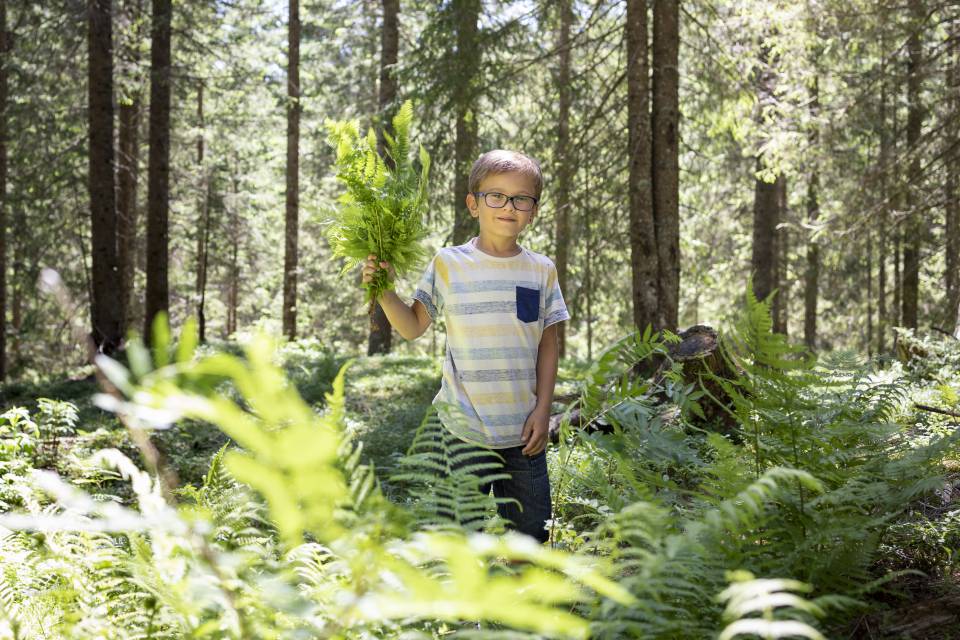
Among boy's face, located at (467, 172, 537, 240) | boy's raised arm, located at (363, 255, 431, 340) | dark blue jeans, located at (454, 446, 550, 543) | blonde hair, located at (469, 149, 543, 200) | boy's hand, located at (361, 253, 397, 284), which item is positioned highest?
blonde hair, located at (469, 149, 543, 200)

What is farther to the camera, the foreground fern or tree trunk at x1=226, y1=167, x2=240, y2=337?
tree trunk at x1=226, y1=167, x2=240, y2=337

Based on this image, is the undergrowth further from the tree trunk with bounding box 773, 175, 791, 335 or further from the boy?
the tree trunk with bounding box 773, 175, 791, 335

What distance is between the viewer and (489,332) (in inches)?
126

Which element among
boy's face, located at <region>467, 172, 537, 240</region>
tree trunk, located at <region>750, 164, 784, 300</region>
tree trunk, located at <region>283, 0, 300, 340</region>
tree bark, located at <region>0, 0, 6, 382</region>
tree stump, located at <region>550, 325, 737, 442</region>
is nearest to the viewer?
boy's face, located at <region>467, 172, 537, 240</region>

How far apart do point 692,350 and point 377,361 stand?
9010 millimetres

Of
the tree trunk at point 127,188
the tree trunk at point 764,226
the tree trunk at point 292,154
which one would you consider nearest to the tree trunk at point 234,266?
the tree trunk at point 127,188

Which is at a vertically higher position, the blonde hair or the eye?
the blonde hair

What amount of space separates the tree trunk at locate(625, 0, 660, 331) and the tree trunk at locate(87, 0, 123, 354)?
9261mm

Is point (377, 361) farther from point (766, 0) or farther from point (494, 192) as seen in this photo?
point (494, 192)

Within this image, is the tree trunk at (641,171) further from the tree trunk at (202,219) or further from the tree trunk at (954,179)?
the tree trunk at (202,219)

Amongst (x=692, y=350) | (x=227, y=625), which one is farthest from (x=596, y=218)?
(x=227, y=625)

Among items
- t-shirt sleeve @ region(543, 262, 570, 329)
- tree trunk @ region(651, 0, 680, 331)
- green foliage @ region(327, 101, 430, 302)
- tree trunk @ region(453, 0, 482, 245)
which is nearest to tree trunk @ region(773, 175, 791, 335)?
tree trunk @ region(651, 0, 680, 331)

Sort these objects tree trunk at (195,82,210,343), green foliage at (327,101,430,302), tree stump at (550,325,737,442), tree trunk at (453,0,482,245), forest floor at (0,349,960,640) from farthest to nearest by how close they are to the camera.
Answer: tree trunk at (195,82,210,343) < tree trunk at (453,0,482,245) < tree stump at (550,325,737,442) < green foliage at (327,101,430,302) < forest floor at (0,349,960,640)

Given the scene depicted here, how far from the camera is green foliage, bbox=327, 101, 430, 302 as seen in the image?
283 centimetres
